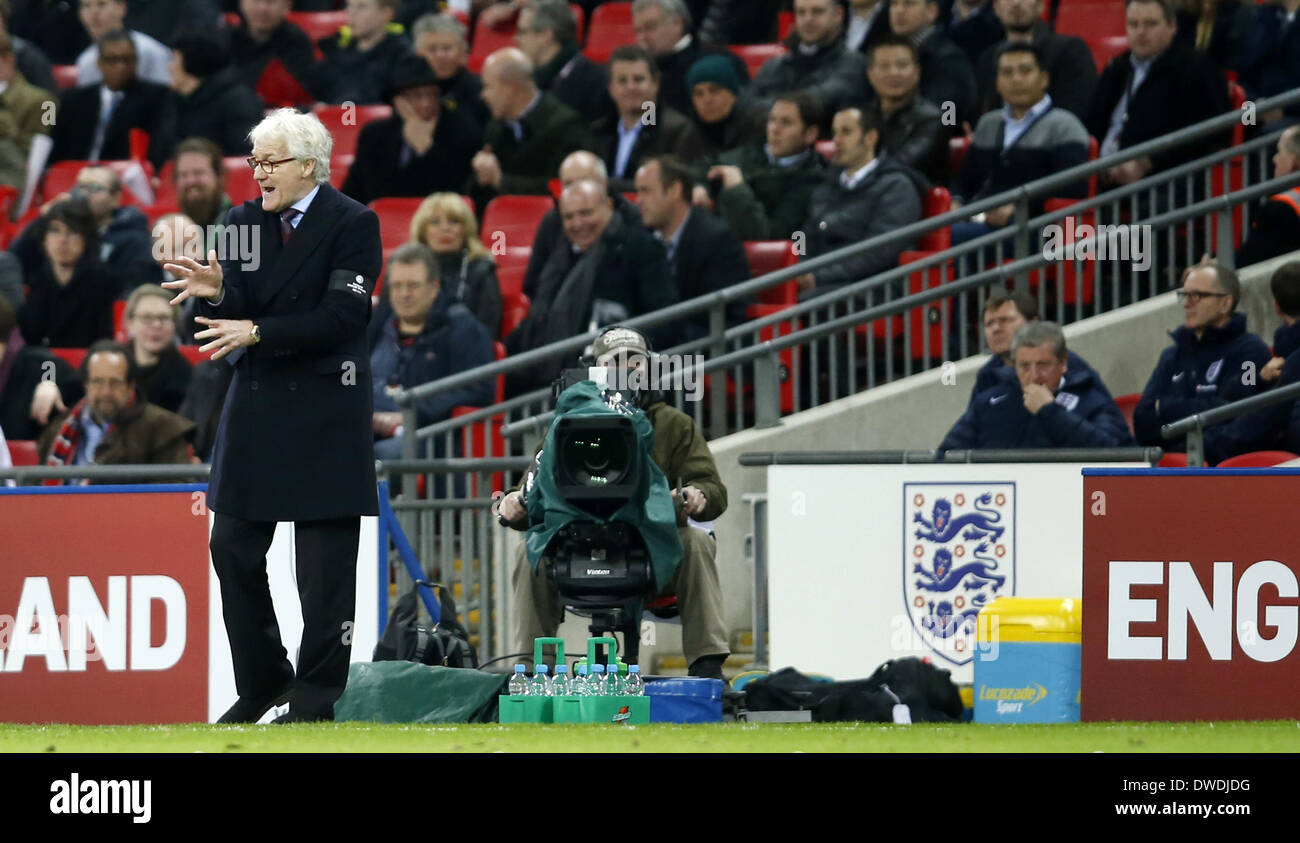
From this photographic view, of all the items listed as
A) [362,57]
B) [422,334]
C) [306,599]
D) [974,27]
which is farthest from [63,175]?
[306,599]

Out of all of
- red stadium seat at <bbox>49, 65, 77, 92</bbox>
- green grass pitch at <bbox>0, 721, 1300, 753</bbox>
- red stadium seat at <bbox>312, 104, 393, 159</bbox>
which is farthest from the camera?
red stadium seat at <bbox>49, 65, 77, 92</bbox>

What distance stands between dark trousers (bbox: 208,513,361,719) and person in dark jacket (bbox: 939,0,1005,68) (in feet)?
22.9

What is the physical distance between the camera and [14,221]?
14930 millimetres

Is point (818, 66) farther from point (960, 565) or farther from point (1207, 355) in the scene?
point (960, 565)

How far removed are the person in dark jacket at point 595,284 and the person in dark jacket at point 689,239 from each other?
14 cm

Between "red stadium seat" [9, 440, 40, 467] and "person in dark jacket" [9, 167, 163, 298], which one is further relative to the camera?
"person in dark jacket" [9, 167, 163, 298]

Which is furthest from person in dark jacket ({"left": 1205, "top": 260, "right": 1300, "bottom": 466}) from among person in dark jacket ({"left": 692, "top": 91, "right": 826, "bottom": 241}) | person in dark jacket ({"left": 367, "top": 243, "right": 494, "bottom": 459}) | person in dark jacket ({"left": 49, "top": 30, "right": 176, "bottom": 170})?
person in dark jacket ({"left": 49, "top": 30, "right": 176, "bottom": 170})

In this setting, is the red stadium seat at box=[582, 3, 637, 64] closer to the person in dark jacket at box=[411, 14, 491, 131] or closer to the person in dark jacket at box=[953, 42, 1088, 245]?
the person in dark jacket at box=[411, 14, 491, 131]

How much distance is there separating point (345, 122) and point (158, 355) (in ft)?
11.5

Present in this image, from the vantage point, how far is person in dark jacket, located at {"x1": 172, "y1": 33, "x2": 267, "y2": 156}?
14.5m

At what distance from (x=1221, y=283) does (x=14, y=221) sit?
854cm

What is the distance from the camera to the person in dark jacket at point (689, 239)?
11.5 metres

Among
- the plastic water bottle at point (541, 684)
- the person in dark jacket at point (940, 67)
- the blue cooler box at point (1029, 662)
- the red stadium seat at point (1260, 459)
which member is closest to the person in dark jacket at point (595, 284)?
the person in dark jacket at point (940, 67)

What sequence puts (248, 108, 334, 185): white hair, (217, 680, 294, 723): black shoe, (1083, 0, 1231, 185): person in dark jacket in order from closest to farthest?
1. (248, 108, 334, 185): white hair
2. (217, 680, 294, 723): black shoe
3. (1083, 0, 1231, 185): person in dark jacket
